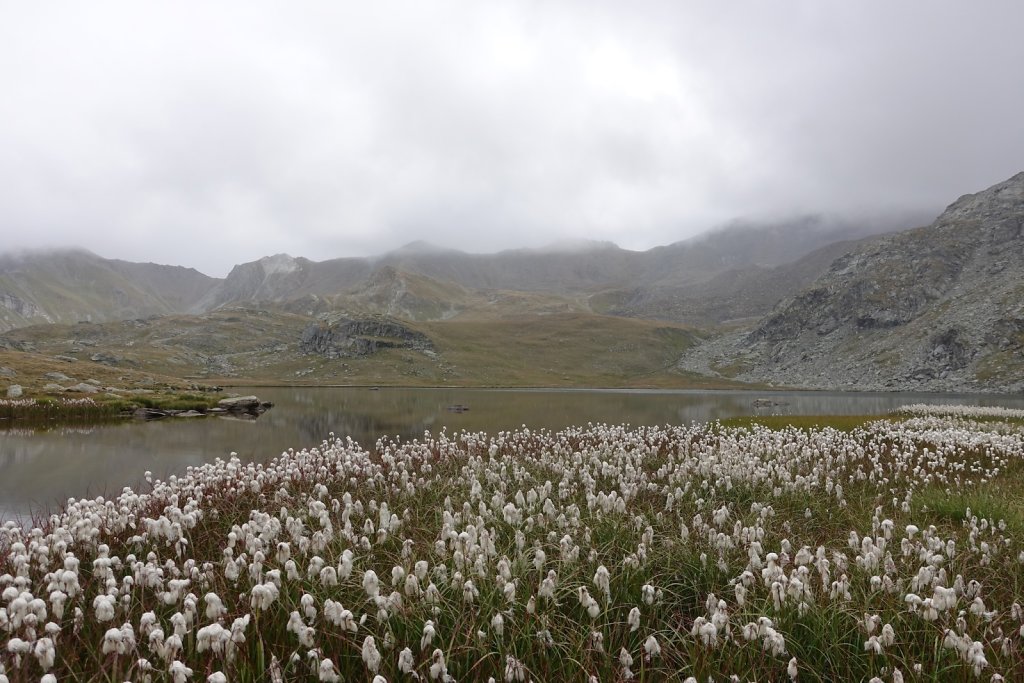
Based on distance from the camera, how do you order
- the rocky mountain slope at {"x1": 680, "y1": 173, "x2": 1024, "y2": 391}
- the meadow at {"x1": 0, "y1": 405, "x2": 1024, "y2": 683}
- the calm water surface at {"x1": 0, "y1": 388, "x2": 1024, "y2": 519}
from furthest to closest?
the rocky mountain slope at {"x1": 680, "y1": 173, "x2": 1024, "y2": 391} → the calm water surface at {"x1": 0, "y1": 388, "x2": 1024, "y2": 519} → the meadow at {"x1": 0, "y1": 405, "x2": 1024, "y2": 683}

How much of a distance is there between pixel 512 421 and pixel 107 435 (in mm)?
26511

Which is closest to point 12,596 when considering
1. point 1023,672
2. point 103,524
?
point 103,524

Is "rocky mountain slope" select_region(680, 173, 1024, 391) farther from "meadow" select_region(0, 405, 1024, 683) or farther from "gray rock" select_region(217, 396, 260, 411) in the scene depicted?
"meadow" select_region(0, 405, 1024, 683)

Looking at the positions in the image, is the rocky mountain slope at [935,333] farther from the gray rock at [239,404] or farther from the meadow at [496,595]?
the meadow at [496,595]

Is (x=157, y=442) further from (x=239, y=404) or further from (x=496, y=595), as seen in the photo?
(x=496, y=595)

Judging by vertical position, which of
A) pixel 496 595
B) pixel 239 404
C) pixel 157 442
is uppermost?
pixel 496 595

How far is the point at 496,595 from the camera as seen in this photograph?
23.4ft

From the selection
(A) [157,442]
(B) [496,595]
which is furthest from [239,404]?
(B) [496,595]

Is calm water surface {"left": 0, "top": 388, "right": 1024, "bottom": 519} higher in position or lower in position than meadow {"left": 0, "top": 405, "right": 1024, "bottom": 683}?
lower

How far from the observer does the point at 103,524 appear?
33.5 feet

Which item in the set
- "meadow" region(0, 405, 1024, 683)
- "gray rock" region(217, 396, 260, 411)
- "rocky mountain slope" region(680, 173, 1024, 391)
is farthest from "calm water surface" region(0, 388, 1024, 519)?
"rocky mountain slope" region(680, 173, 1024, 391)

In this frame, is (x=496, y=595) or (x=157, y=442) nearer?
(x=496, y=595)

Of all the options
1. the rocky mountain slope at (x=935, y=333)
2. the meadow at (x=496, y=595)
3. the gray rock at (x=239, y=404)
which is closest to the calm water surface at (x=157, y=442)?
the gray rock at (x=239, y=404)

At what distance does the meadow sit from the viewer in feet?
19.1
